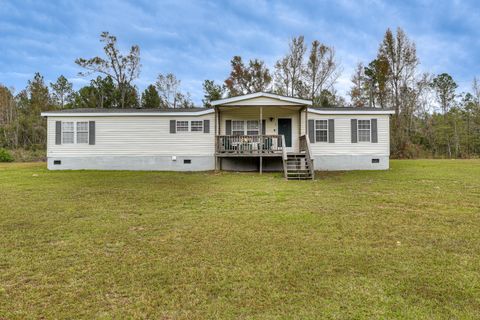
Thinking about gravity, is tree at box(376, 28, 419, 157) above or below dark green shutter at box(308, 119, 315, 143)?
above

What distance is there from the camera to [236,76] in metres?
33.2

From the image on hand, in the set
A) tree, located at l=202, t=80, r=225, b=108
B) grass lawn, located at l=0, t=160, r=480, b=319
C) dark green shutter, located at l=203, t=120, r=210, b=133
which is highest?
tree, located at l=202, t=80, r=225, b=108

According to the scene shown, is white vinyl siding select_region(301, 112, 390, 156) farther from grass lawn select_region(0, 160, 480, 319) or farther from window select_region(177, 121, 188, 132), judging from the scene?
grass lawn select_region(0, 160, 480, 319)

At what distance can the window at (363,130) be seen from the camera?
14.7 meters

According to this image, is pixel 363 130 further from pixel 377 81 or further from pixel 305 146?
pixel 377 81

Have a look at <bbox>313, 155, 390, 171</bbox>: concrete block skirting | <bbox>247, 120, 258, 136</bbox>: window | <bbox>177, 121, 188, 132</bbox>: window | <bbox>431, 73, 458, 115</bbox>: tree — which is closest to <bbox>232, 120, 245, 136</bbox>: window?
<bbox>247, 120, 258, 136</bbox>: window

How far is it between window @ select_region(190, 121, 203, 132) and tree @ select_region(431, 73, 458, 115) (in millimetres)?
30793

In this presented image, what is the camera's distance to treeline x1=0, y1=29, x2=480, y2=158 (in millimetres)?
28547

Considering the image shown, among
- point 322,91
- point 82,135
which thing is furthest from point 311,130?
point 322,91

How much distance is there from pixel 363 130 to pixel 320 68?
16856mm

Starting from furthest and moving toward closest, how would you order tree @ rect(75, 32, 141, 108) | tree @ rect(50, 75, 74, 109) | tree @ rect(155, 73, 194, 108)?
tree @ rect(50, 75, 74, 109) → tree @ rect(155, 73, 194, 108) → tree @ rect(75, 32, 141, 108)

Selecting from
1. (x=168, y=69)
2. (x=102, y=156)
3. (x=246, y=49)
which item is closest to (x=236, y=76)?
(x=246, y=49)

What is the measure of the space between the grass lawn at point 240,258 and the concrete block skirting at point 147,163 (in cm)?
735

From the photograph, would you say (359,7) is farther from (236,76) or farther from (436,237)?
(236,76)
